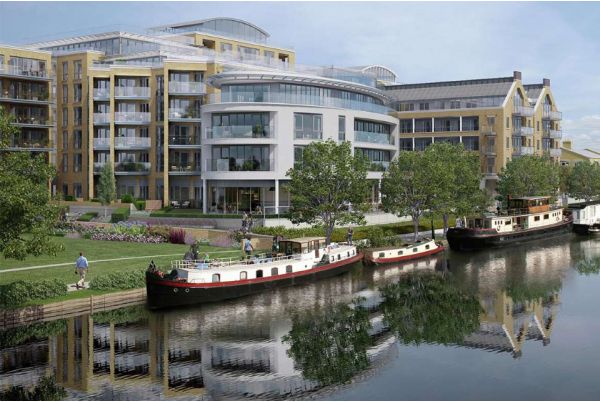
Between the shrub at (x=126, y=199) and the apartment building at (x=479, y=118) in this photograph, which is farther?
the apartment building at (x=479, y=118)

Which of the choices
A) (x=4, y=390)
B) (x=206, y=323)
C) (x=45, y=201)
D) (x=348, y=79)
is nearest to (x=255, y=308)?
(x=206, y=323)

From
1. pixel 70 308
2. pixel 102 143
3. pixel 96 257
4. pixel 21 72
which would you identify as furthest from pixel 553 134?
pixel 70 308

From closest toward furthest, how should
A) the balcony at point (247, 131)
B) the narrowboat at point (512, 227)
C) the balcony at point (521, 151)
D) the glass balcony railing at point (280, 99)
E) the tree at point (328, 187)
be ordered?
1. the tree at point (328, 187)
2. the narrowboat at point (512, 227)
3. the balcony at point (247, 131)
4. the glass balcony railing at point (280, 99)
5. the balcony at point (521, 151)

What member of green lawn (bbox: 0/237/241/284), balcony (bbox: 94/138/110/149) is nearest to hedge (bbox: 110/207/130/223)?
green lawn (bbox: 0/237/241/284)

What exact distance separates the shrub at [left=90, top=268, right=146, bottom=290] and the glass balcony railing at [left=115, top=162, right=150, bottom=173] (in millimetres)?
45373

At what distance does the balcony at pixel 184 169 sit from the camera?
79750 mm

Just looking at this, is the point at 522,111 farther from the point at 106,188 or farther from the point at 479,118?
the point at 106,188

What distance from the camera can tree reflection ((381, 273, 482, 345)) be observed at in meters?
31.5

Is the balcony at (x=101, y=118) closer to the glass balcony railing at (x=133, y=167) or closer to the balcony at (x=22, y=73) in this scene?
the glass balcony railing at (x=133, y=167)

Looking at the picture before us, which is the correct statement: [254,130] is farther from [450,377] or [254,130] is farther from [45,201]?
[450,377]

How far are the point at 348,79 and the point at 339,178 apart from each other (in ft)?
107

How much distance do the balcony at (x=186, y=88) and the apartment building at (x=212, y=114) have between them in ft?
0.37

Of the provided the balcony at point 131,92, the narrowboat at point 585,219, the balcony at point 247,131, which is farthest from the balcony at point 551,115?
the balcony at point 131,92

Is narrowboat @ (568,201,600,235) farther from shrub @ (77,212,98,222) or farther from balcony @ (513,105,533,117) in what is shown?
shrub @ (77,212,98,222)
